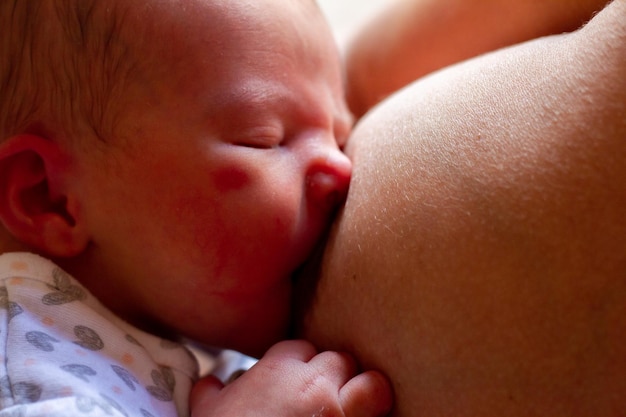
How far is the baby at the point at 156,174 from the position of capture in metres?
0.72

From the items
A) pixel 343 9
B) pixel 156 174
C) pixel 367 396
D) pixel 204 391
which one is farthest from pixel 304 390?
pixel 343 9

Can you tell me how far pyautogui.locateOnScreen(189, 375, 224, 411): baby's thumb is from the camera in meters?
0.74

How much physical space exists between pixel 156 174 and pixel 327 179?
192mm

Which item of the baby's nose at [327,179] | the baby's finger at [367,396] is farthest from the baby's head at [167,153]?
the baby's finger at [367,396]

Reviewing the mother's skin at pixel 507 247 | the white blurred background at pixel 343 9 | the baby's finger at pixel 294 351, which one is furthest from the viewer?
the white blurred background at pixel 343 9

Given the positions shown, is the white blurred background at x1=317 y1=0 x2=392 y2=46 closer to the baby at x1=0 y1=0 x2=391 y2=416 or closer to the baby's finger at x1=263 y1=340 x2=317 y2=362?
the baby at x1=0 y1=0 x2=391 y2=416

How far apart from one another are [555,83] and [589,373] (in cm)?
26

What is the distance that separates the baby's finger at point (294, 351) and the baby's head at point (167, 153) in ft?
0.20

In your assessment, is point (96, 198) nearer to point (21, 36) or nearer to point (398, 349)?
point (21, 36)

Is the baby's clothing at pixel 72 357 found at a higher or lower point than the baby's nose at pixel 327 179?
lower

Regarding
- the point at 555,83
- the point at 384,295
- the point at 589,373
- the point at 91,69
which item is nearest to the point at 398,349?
the point at 384,295

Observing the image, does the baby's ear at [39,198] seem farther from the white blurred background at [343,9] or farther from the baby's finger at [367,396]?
the white blurred background at [343,9]

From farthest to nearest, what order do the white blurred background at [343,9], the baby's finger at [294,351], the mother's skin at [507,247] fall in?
the white blurred background at [343,9] < the baby's finger at [294,351] < the mother's skin at [507,247]

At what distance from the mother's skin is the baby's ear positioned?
32cm
